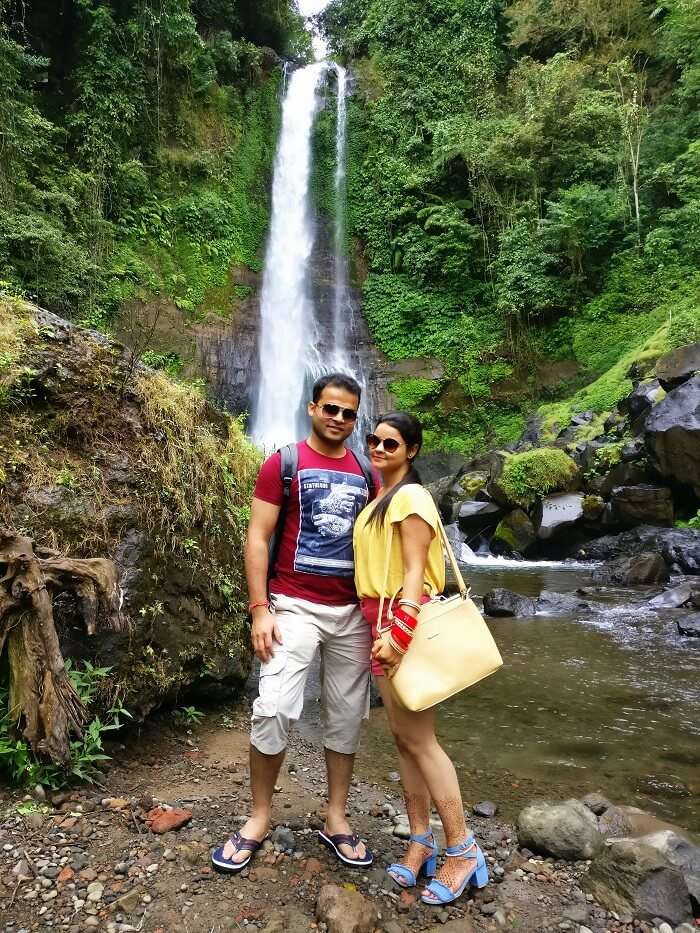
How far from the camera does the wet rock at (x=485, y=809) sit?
3176 mm

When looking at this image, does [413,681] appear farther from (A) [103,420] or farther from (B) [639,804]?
(A) [103,420]

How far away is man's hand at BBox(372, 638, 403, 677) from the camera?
6.88 ft

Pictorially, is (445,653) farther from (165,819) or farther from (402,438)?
(165,819)

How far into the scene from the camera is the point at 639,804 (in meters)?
3.35

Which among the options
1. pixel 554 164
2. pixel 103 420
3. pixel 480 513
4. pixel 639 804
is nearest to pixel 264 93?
pixel 554 164

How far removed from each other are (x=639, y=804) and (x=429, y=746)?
198cm

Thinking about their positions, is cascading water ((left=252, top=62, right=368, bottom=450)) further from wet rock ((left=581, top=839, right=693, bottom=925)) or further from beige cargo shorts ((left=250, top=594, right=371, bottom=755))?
wet rock ((left=581, top=839, right=693, bottom=925))

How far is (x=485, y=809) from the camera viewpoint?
320 centimetres

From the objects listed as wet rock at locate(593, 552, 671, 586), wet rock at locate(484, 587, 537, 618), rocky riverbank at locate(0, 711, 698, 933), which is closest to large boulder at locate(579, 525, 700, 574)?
wet rock at locate(593, 552, 671, 586)

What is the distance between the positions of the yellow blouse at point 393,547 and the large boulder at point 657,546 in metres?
8.91

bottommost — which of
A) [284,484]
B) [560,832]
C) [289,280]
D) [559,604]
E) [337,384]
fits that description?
[559,604]

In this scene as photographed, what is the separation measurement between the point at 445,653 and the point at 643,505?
10.00 meters

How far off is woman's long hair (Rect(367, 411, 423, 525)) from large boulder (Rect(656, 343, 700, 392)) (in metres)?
10.3

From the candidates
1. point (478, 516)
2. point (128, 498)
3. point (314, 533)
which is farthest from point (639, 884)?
point (478, 516)
